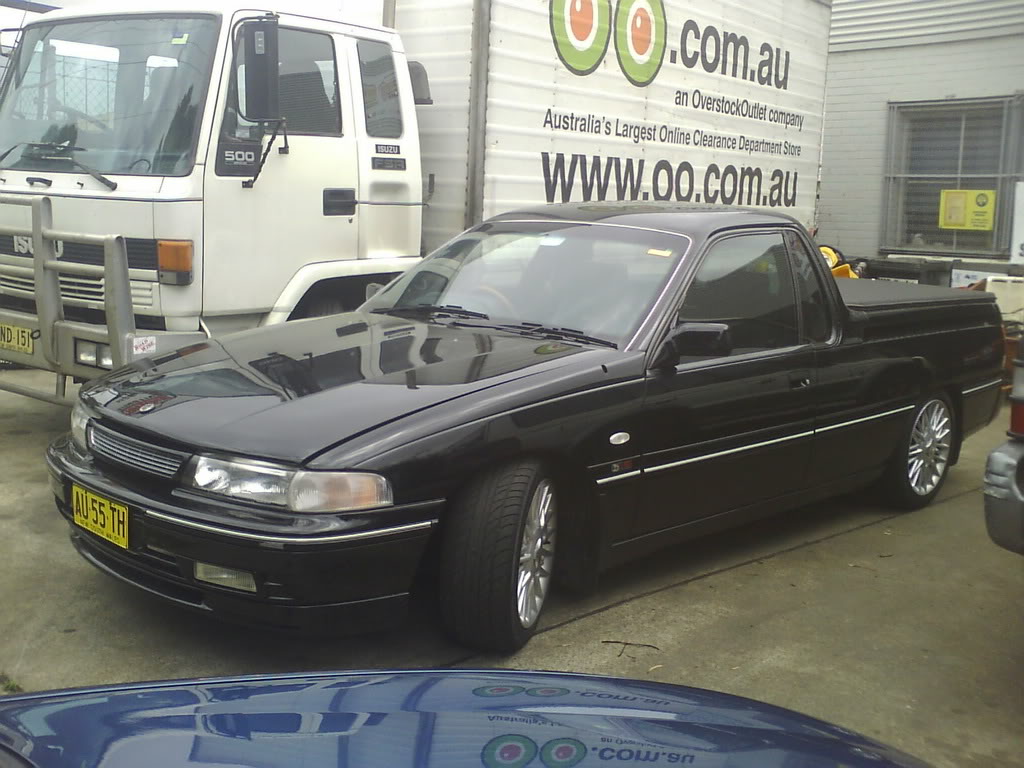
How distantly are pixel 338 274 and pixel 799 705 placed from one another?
3.69 metres

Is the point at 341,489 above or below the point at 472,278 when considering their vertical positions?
below

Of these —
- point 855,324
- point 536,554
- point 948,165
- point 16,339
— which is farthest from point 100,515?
point 948,165

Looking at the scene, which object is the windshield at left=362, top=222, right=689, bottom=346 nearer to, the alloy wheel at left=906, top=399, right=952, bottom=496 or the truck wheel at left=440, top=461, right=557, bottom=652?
the truck wheel at left=440, top=461, right=557, bottom=652

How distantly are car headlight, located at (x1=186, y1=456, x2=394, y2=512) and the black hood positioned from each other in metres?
0.05

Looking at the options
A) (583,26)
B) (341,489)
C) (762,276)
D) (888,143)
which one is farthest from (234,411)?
(888,143)

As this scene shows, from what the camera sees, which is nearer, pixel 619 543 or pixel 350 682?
pixel 350 682

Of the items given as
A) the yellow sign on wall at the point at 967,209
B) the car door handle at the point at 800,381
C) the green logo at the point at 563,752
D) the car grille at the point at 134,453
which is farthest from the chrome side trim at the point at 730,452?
the yellow sign on wall at the point at 967,209

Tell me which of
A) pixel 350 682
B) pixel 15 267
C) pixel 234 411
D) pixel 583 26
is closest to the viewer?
pixel 350 682

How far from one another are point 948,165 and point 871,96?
129 cm

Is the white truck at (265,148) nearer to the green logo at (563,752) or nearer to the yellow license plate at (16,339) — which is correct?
the yellow license plate at (16,339)

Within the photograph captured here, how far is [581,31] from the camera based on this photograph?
24.3 feet

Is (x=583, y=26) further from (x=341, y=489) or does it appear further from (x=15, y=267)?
(x=341, y=489)

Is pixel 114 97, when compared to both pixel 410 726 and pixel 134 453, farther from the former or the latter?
pixel 410 726

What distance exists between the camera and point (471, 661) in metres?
3.71
